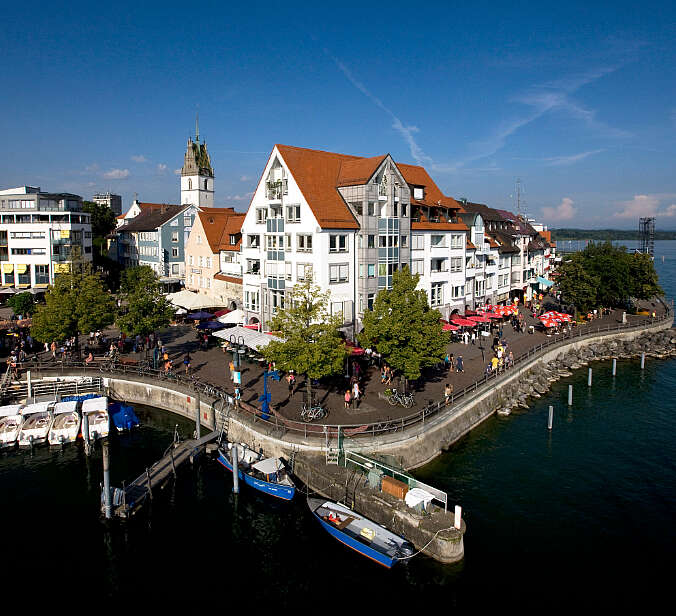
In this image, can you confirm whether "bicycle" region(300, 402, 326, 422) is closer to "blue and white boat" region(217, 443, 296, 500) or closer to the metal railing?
the metal railing

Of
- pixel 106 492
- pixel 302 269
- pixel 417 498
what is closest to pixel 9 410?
pixel 106 492

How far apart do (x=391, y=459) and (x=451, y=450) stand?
758 cm

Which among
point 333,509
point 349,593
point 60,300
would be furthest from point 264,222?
point 349,593

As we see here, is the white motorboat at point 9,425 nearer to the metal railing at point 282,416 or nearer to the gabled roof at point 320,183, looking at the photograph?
the metal railing at point 282,416

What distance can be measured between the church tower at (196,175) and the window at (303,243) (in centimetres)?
8133

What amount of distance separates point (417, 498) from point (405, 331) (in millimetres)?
13425

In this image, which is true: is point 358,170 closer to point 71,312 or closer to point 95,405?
point 71,312

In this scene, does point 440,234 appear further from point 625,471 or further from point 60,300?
point 60,300

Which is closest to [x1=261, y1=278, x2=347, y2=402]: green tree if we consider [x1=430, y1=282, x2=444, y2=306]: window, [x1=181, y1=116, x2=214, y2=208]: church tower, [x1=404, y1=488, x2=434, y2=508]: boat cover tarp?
[x1=404, y1=488, x2=434, y2=508]: boat cover tarp

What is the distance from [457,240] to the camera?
62.6 meters

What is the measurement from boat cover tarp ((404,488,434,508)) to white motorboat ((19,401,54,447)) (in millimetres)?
27472

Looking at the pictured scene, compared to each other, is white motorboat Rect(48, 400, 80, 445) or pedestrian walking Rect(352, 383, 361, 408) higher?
pedestrian walking Rect(352, 383, 361, 408)

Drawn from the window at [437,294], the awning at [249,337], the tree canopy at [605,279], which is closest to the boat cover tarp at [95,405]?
the awning at [249,337]

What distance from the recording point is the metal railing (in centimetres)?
3272
